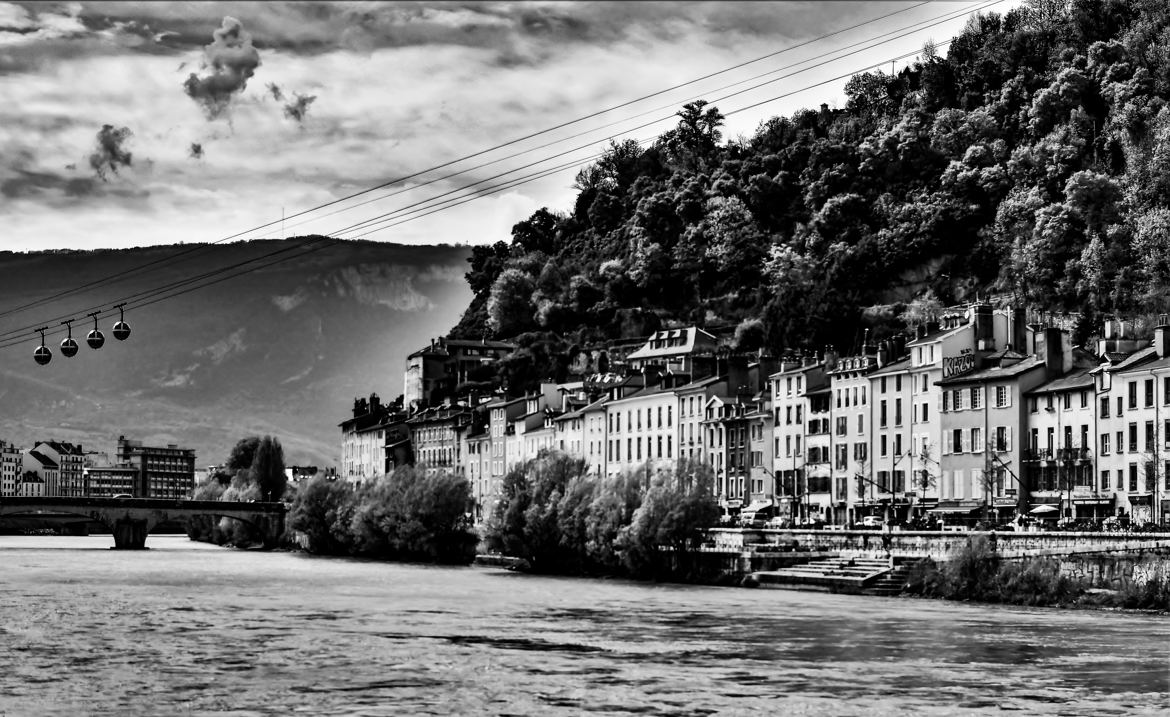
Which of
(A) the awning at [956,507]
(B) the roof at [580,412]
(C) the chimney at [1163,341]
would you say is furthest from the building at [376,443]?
(C) the chimney at [1163,341]

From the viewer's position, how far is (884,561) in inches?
3268

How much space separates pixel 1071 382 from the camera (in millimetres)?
91500

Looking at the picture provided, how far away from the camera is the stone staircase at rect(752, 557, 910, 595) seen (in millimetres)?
79625

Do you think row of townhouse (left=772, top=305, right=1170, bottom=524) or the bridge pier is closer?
row of townhouse (left=772, top=305, right=1170, bottom=524)

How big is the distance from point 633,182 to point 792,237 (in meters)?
32.8

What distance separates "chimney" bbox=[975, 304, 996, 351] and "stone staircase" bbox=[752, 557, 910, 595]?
20.8 meters

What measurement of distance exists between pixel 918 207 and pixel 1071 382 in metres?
58.1

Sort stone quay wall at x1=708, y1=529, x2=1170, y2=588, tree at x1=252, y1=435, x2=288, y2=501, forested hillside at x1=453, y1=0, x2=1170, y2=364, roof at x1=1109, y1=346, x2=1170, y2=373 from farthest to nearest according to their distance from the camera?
tree at x1=252, y1=435, x2=288, y2=501 < forested hillside at x1=453, y1=0, x2=1170, y2=364 < roof at x1=1109, y1=346, x2=1170, y2=373 < stone quay wall at x1=708, y1=529, x2=1170, y2=588

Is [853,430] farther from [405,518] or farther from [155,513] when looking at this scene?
[155,513]

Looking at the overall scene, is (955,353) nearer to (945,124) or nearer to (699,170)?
(945,124)

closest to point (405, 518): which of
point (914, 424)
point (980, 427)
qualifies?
point (914, 424)

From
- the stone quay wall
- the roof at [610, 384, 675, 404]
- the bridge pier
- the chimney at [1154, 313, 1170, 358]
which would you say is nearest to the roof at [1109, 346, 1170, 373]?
the chimney at [1154, 313, 1170, 358]

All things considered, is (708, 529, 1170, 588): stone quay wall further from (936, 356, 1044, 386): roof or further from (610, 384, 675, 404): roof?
(610, 384, 675, 404): roof

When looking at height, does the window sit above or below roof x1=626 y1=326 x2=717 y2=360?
below
